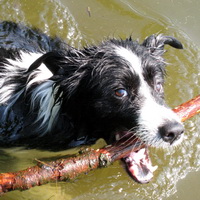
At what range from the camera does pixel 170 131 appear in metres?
3.65

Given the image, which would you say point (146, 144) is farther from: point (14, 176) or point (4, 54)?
point (4, 54)

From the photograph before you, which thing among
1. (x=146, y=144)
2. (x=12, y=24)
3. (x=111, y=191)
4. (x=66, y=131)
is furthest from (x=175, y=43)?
(x=12, y=24)

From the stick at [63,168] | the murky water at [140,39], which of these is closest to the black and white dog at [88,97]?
the stick at [63,168]

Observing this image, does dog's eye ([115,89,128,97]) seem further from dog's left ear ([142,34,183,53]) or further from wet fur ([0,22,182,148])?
dog's left ear ([142,34,183,53])

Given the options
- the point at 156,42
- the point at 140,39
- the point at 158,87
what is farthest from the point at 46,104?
the point at 140,39

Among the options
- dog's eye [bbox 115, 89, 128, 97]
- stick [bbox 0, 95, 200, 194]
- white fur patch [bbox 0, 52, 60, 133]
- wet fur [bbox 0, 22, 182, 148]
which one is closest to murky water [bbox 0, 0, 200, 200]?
wet fur [bbox 0, 22, 182, 148]

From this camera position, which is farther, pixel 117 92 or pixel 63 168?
pixel 117 92

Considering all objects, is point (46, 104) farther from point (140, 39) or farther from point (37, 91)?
point (140, 39)

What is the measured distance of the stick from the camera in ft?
10.6

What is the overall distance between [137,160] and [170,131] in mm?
760

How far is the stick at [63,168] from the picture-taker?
323 cm

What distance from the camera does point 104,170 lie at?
5148 mm

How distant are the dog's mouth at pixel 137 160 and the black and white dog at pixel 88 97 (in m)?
0.03

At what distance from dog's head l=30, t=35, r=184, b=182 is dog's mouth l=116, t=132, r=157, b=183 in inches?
0.6
